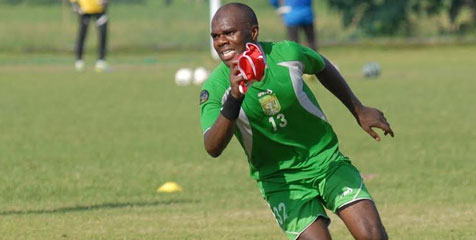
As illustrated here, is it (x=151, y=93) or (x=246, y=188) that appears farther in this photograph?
(x=151, y=93)

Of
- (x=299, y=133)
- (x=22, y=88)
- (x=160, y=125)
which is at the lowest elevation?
(x=22, y=88)

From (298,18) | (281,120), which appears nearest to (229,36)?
(281,120)

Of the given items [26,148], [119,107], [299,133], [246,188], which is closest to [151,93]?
[119,107]

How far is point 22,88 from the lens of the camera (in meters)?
21.9

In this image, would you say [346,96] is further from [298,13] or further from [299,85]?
[298,13]

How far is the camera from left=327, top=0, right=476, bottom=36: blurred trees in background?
113ft

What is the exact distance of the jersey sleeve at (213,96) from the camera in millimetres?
5922

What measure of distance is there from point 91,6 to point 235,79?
21.0 m

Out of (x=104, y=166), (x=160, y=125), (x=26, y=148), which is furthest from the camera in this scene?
(x=160, y=125)

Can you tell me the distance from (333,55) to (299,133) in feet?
83.9

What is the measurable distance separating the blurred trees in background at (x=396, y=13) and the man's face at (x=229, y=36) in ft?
94.3

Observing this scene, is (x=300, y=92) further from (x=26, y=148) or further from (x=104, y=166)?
(x=26, y=148)

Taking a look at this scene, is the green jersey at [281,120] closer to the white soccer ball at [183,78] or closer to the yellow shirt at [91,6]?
the white soccer ball at [183,78]

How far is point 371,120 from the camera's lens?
6.49 metres
